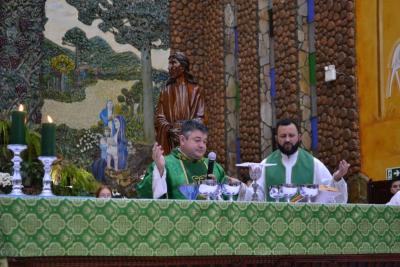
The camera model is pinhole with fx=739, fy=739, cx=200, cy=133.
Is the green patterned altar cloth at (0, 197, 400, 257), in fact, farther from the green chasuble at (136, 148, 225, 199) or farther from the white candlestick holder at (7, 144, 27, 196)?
the green chasuble at (136, 148, 225, 199)

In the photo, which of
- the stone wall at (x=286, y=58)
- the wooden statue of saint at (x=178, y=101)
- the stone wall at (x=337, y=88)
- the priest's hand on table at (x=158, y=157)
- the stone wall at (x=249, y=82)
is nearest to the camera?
the priest's hand on table at (x=158, y=157)

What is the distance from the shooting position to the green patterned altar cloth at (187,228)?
116 inches

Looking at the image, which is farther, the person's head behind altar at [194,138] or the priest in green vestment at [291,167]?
the priest in green vestment at [291,167]

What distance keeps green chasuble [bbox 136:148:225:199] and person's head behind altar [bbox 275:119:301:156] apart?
0.55 meters

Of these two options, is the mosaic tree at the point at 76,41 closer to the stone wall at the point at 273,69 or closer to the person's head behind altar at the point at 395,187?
the stone wall at the point at 273,69

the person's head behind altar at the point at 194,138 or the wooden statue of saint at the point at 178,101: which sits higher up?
the wooden statue of saint at the point at 178,101

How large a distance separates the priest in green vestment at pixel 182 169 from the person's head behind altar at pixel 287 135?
552 mm

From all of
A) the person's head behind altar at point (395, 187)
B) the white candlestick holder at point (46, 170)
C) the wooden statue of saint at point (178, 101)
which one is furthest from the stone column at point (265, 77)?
the white candlestick holder at point (46, 170)

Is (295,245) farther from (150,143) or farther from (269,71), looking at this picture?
(150,143)

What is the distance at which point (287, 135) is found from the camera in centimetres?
524

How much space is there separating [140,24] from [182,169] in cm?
876

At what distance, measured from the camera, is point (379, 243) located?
11.9 ft

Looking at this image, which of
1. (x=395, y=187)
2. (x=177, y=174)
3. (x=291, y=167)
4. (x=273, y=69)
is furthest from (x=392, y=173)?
(x=177, y=174)

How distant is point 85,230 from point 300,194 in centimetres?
142
